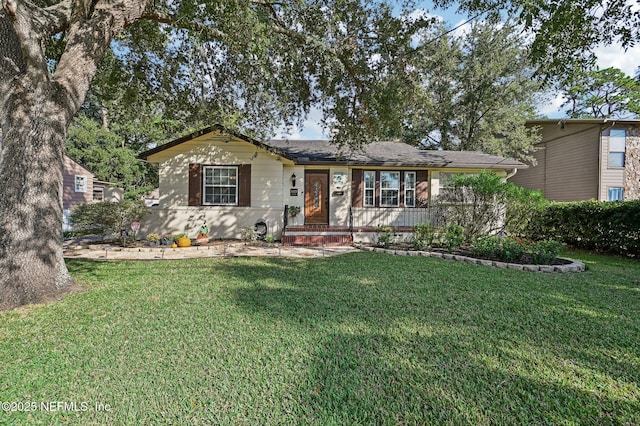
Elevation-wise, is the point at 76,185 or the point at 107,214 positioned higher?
the point at 76,185

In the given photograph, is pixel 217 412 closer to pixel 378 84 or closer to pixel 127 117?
pixel 378 84

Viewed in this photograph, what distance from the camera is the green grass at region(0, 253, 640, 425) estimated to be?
→ 194 centimetres

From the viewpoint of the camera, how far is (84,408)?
1.94 metres

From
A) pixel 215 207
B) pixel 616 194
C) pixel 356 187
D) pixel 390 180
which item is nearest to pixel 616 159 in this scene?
pixel 616 194

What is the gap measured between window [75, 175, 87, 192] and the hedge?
2270 centimetres

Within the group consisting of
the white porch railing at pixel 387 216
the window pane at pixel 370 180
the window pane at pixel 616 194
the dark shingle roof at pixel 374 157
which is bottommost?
the white porch railing at pixel 387 216

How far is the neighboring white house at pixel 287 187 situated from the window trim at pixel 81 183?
33.0ft

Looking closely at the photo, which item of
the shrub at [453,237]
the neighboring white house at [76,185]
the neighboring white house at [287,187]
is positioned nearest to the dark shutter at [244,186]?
the neighboring white house at [287,187]

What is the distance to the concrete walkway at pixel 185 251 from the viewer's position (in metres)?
7.42

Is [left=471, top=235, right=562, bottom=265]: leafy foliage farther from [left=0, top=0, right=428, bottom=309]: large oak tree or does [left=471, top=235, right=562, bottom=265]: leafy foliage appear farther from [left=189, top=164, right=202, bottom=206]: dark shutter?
[left=189, top=164, right=202, bottom=206]: dark shutter

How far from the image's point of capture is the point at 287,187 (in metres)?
11.1

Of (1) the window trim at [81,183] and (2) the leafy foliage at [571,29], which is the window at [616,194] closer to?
(2) the leafy foliage at [571,29]

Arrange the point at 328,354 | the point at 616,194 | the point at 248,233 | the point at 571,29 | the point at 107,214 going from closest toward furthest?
the point at 328,354, the point at 571,29, the point at 107,214, the point at 248,233, the point at 616,194

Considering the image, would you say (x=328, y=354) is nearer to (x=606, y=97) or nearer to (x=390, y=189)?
(x=390, y=189)
